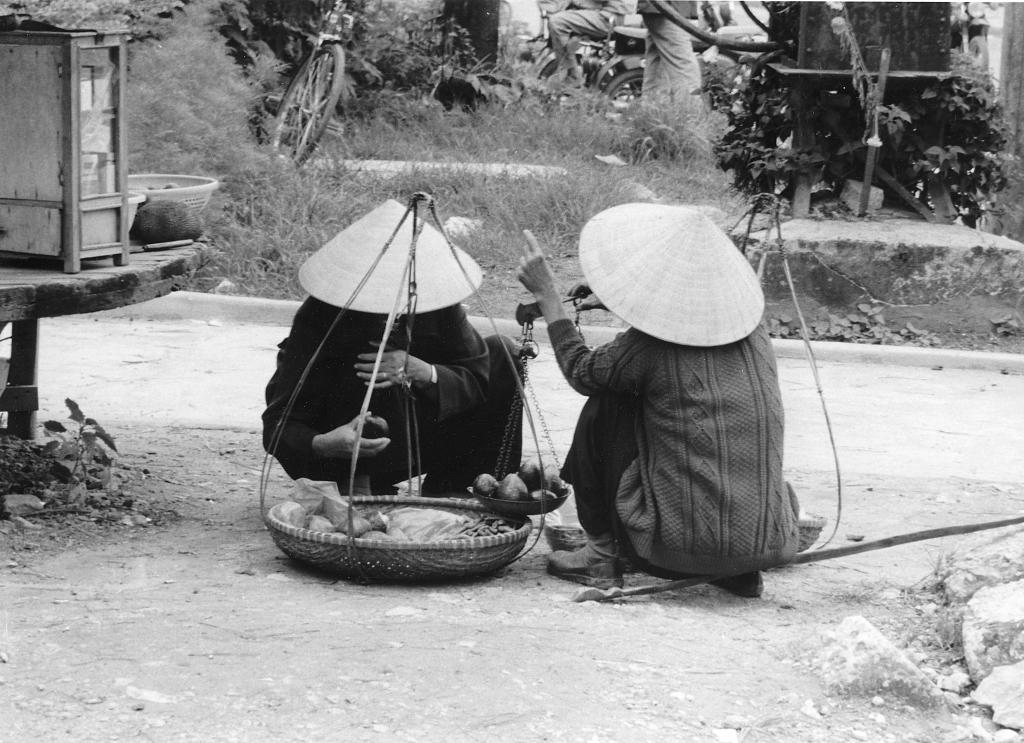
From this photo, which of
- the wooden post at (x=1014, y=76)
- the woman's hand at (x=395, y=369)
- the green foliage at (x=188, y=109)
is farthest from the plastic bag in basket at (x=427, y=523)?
the wooden post at (x=1014, y=76)

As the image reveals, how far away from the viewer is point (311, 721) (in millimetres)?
2637

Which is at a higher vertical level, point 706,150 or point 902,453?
point 706,150

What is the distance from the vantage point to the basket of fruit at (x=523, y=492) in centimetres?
371

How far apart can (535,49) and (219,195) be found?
286 inches

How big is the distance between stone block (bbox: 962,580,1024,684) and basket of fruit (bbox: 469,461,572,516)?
3.59ft

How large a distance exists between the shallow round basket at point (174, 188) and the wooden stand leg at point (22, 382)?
24.3 inches

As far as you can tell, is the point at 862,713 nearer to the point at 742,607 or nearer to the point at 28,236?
the point at 742,607

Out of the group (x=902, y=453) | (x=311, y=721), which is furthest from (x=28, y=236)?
(x=902, y=453)

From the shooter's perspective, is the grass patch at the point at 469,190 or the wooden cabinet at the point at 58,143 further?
the grass patch at the point at 469,190

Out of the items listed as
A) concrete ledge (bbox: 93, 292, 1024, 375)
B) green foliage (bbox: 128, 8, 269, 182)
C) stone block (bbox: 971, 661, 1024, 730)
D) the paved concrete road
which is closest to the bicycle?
green foliage (bbox: 128, 8, 269, 182)

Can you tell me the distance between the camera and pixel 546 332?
700cm

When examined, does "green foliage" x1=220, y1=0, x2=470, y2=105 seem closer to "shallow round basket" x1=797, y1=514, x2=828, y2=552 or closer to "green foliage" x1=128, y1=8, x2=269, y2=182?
"green foliage" x1=128, y1=8, x2=269, y2=182

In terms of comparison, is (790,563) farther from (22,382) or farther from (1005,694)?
(22,382)

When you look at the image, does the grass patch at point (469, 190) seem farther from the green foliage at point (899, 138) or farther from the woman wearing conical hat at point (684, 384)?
the woman wearing conical hat at point (684, 384)
